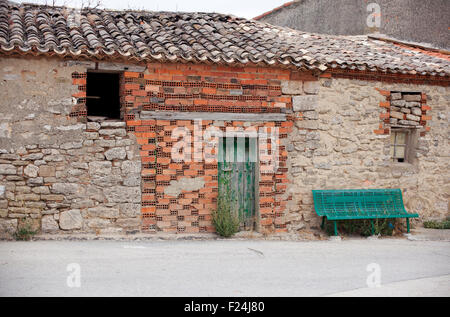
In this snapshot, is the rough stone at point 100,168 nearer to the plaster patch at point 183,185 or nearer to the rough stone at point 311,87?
the plaster patch at point 183,185

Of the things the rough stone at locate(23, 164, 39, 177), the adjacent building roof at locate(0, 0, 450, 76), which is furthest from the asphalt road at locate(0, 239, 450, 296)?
the adjacent building roof at locate(0, 0, 450, 76)

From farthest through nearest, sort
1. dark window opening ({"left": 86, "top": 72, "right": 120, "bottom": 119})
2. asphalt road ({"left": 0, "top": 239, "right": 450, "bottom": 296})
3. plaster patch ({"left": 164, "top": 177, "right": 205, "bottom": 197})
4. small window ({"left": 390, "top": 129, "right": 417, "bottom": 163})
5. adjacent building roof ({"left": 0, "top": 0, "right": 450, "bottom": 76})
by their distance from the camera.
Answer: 1. small window ({"left": 390, "top": 129, "right": 417, "bottom": 163})
2. dark window opening ({"left": 86, "top": 72, "right": 120, "bottom": 119})
3. plaster patch ({"left": 164, "top": 177, "right": 205, "bottom": 197})
4. adjacent building roof ({"left": 0, "top": 0, "right": 450, "bottom": 76})
5. asphalt road ({"left": 0, "top": 239, "right": 450, "bottom": 296})

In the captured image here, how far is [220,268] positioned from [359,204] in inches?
164

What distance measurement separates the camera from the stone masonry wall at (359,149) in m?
9.26

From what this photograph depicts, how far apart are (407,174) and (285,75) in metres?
3.34

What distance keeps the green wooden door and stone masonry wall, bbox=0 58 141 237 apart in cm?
160

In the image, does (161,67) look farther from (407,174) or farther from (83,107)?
(407,174)

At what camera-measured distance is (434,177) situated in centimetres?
1023

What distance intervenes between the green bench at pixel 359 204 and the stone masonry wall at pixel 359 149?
18 centimetres

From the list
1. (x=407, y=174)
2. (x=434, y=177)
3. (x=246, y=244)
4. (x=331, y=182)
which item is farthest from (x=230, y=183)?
(x=434, y=177)

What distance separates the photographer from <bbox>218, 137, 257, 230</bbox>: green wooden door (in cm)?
897

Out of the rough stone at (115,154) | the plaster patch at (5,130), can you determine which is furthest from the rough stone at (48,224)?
the plaster patch at (5,130)

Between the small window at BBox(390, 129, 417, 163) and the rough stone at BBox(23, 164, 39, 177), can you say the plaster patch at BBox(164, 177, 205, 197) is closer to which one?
the rough stone at BBox(23, 164, 39, 177)

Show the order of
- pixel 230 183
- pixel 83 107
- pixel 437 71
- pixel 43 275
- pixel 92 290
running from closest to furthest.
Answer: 1. pixel 92 290
2. pixel 43 275
3. pixel 83 107
4. pixel 230 183
5. pixel 437 71
